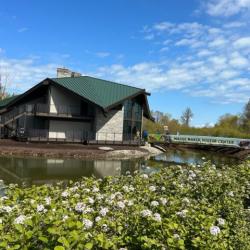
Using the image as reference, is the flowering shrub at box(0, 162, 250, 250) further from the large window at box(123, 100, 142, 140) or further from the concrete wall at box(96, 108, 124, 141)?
the large window at box(123, 100, 142, 140)

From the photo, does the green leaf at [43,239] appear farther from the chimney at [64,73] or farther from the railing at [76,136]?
the chimney at [64,73]

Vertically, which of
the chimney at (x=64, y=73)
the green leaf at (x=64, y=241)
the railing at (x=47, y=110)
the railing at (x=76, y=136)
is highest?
the chimney at (x=64, y=73)

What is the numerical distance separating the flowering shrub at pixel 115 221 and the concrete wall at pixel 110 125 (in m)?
28.4

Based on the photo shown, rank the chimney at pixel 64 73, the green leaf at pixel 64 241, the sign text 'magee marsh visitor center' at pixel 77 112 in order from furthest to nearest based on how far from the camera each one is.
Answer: the chimney at pixel 64 73 → the sign text 'magee marsh visitor center' at pixel 77 112 → the green leaf at pixel 64 241

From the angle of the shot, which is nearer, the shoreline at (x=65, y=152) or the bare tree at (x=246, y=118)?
the shoreline at (x=65, y=152)

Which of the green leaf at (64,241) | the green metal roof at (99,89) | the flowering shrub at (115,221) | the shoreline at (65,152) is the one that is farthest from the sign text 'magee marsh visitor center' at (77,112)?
the green leaf at (64,241)

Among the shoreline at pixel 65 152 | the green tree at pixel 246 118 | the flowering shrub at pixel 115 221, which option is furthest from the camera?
the green tree at pixel 246 118

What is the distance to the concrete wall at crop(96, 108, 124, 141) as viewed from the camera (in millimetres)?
34438

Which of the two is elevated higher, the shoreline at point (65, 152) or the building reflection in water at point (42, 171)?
the shoreline at point (65, 152)

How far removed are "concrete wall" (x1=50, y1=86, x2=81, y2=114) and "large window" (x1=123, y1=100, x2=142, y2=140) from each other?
4895 millimetres

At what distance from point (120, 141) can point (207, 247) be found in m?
31.7

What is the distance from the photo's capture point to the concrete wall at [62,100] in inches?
1345

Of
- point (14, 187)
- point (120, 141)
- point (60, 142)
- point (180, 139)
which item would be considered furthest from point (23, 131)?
point (14, 187)

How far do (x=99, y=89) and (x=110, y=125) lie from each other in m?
3.82
